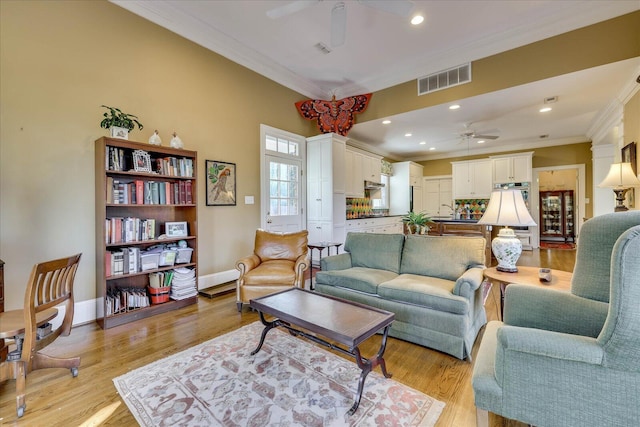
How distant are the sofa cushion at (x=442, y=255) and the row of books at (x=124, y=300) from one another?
2.85 m

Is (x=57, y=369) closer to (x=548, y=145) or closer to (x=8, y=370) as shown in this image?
(x=8, y=370)

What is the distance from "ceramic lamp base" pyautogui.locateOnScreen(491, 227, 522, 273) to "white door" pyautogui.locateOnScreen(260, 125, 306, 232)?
333 centimetres

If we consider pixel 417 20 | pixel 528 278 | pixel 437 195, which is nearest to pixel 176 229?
pixel 528 278

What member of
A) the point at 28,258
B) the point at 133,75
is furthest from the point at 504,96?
the point at 28,258

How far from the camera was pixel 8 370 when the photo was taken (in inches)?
63.2

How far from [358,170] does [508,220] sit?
171 inches

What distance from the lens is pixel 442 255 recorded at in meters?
2.71

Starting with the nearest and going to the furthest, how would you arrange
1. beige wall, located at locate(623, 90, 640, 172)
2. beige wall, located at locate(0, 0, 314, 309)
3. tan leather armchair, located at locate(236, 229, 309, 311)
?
beige wall, located at locate(0, 0, 314, 309), tan leather armchair, located at locate(236, 229, 309, 311), beige wall, located at locate(623, 90, 640, 172)

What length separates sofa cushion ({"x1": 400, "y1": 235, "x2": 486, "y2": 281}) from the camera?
259cm

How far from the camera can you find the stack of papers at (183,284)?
10.4 feet

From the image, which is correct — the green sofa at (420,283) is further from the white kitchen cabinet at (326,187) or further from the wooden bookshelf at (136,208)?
the wooden bookshelf at (136,208)

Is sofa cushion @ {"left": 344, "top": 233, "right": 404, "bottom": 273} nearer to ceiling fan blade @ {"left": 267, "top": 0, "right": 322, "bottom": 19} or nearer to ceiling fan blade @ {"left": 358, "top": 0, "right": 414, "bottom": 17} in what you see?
ceiling fan blade @ {"left": 358, "top": 0, "right": 414, "bottom": 17}

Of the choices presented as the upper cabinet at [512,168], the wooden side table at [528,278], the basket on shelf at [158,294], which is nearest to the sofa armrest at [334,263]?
the wooden side table at [528,278]

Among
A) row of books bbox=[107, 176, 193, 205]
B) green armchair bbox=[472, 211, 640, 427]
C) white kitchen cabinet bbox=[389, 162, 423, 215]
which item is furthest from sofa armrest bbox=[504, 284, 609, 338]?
white kitchen cabinet bbox=[389, 162, 423, 215]
